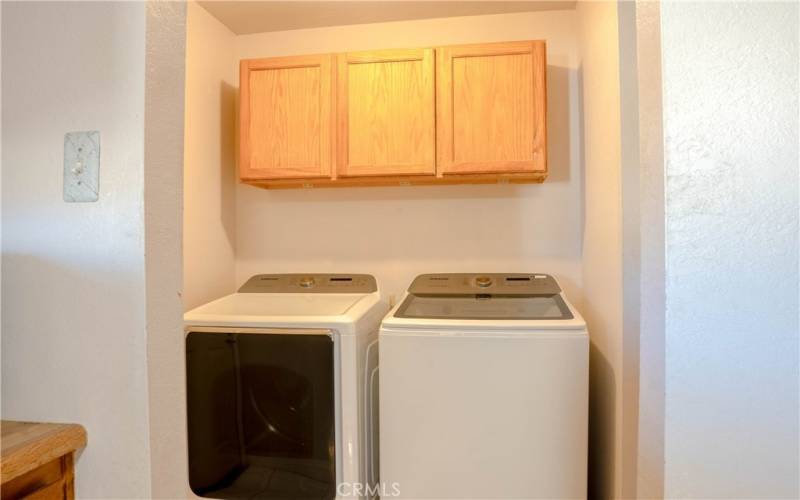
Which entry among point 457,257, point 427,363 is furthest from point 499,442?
point 457,257

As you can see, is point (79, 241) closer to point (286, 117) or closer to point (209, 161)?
point (286, 117)

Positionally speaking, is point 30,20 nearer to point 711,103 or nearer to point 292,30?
point 711,103

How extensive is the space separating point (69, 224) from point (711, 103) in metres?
1.06

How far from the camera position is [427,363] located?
1518mm

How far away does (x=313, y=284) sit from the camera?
2166 millimetres

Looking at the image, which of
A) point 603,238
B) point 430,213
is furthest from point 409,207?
point 603,238

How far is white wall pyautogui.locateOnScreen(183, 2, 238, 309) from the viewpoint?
79.1 inches

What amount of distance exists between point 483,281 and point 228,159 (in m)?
1.48

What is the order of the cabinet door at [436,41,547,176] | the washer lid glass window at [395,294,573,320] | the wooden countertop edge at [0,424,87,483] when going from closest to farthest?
the wooden countertop edge at [0,424,87,483] → the washer lid glass window at [395,294,573,320] → the cabinet door at [436,41,547,176]

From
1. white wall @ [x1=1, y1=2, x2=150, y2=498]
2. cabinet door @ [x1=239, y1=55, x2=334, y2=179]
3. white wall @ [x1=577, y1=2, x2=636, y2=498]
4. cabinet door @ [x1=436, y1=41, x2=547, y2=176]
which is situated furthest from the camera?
cabinet door @ [x1=239, y1=55, x2=334, y2=179]

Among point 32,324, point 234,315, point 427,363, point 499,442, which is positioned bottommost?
point 499,442

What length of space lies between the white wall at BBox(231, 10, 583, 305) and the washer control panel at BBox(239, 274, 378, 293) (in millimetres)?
103
